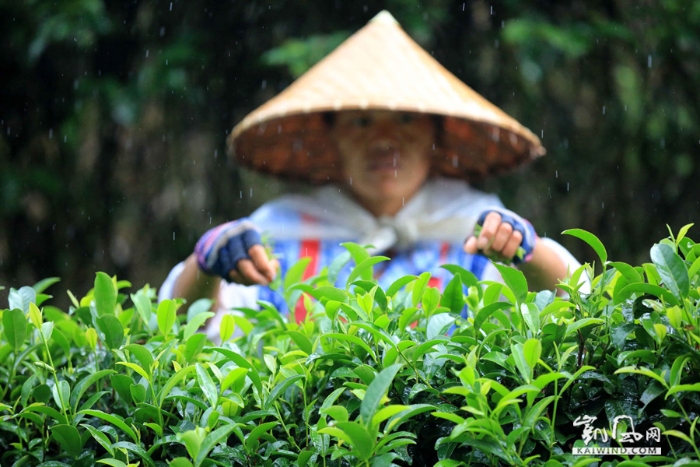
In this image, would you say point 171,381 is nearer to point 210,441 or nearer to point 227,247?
point 210,441

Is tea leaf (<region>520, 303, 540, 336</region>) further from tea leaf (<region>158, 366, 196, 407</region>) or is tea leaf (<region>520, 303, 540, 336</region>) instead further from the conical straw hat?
the conical straw hat

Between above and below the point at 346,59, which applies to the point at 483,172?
below

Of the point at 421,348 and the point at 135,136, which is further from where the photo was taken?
the point at 135,136

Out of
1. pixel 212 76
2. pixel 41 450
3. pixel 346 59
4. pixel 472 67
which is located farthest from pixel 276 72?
pixel 41 450

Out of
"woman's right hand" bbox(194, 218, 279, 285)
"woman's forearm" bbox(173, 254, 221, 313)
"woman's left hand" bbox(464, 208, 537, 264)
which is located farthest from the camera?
"woman's forearm" bbox(173, 254, 221, 313)

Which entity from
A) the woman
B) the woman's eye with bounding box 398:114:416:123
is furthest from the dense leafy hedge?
the woman's eye with bounding box 398:114:416:123

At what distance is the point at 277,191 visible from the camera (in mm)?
3193

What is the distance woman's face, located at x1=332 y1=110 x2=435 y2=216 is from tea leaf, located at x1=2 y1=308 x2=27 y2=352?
1.31m

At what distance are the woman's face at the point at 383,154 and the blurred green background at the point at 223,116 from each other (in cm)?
90

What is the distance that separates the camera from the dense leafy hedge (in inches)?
22.1

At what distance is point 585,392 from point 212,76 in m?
2.64

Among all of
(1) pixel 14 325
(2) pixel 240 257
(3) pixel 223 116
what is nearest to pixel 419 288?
(1) pixel 14 325

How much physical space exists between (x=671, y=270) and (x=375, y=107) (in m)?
1.29

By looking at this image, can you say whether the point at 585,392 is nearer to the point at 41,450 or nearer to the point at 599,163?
the point at 41,450
